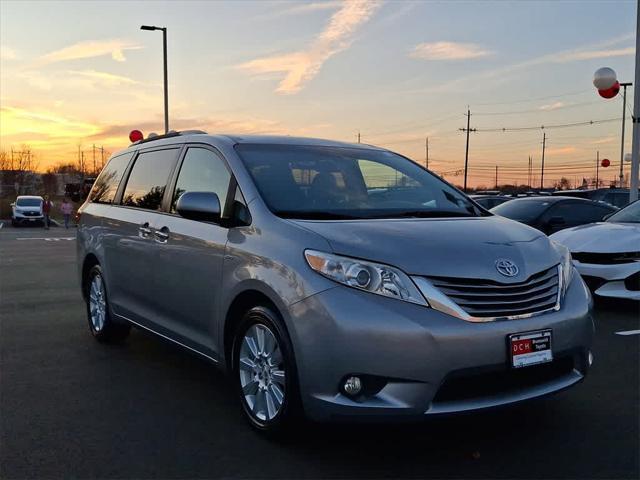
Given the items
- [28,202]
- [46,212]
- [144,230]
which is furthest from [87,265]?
[28,202]

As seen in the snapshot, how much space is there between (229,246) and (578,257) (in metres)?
5.07

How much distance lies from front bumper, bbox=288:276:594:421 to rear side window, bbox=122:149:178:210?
7.16 ft

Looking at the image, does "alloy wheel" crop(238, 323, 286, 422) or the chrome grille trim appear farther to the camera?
"alloy wheel" crop(238, 323, 286, 422)

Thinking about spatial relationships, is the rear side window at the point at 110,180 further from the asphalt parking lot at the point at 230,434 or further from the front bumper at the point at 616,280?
the front bumper at the point at 616,280

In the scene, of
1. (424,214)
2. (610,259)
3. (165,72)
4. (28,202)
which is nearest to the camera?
(424,214)

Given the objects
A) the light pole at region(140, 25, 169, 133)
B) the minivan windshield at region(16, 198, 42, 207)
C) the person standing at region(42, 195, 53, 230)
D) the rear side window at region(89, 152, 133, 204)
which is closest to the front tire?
the rear side window at region(89, 152, 133, 204)

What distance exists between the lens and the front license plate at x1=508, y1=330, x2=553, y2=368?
10.7 ft

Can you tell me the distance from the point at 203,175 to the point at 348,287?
70.7 inches

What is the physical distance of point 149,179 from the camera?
5.36m

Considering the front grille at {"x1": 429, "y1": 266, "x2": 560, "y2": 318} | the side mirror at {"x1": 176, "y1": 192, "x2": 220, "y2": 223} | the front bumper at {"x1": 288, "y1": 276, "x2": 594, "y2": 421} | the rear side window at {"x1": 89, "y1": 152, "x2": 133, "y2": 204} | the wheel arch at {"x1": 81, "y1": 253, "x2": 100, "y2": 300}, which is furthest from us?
the wheel arch at {"x1": 81, "y1": 253, "x2": 100, "y2": 300}

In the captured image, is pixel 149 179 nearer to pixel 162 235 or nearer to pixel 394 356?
pixel 162 235

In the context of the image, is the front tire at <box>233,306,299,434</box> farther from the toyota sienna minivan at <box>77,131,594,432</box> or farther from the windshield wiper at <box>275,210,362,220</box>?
the windshield wiper at <box>275,210,362,220</box>

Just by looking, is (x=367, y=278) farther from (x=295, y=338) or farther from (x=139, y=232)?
(x=139, y=232)

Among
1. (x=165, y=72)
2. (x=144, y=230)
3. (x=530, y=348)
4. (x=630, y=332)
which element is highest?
(x=165, y=72)
